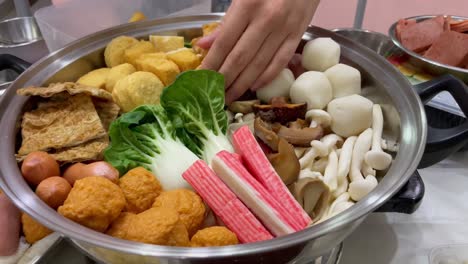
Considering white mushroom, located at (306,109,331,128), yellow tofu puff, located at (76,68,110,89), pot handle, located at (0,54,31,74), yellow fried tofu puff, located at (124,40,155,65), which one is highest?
yellow fried tofu puff, located at (124,40,155,65)

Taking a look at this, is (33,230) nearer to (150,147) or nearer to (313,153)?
(150,147)

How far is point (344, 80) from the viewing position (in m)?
0.96

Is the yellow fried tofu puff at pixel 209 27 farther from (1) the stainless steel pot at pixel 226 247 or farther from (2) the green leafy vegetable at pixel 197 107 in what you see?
(2) the green leafy vegetable at pixel 197 107

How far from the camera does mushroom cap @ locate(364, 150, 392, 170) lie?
31.4 inches

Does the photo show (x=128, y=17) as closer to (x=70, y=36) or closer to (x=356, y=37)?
(x=70, y=36)

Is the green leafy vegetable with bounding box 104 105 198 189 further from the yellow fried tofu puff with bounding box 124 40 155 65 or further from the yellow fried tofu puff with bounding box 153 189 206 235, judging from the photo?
the yellow fried tofu puff with bounding box 124 40 155 65

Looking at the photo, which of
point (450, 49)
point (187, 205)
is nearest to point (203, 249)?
point (187, 205)

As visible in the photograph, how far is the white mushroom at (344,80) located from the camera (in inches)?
38.0

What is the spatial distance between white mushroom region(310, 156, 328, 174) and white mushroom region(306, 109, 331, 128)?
0.09 m

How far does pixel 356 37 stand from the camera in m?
1.39

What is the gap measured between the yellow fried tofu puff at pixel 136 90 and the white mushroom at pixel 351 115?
1.27 feet

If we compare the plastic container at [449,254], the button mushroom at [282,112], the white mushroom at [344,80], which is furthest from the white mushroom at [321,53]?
the plastic container at [449,254]

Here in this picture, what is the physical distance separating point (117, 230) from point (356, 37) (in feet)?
3.36

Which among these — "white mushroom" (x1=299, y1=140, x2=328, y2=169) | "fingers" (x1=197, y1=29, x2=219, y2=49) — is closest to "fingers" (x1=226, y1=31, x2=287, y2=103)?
"fingers" (x1=197, y1=29, x2=219, y2=49)
